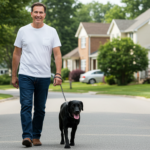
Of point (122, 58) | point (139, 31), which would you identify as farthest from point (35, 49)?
point (139, 31)

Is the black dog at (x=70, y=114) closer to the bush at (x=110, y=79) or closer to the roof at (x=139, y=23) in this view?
the bush at (x=110, y=79)

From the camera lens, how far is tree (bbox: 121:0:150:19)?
201ft

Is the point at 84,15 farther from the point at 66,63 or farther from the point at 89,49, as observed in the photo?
the point at 89,49

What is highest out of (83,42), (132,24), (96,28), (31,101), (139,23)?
(96,28)

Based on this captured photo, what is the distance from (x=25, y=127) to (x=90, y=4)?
105906 millimetres

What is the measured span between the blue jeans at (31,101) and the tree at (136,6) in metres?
57.4

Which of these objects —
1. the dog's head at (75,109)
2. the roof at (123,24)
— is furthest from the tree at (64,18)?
the dog's head at (75,109)

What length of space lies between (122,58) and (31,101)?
2669cm

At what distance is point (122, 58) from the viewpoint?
32031mm

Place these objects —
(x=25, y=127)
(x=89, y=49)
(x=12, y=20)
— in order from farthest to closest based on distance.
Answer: (x=89, y=49) < (x=12, y=20) < (x=25, y=127)

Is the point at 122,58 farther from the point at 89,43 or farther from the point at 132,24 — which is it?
the point at 89,43

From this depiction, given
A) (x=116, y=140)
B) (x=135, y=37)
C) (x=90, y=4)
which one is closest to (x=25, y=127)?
(x=116, y=140)

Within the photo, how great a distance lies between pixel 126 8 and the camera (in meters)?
62.8

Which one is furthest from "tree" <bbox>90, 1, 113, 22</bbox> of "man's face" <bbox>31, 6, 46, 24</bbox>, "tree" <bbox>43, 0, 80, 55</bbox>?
"man's face" <bbox>31, 6, 46, 24</bbox>
